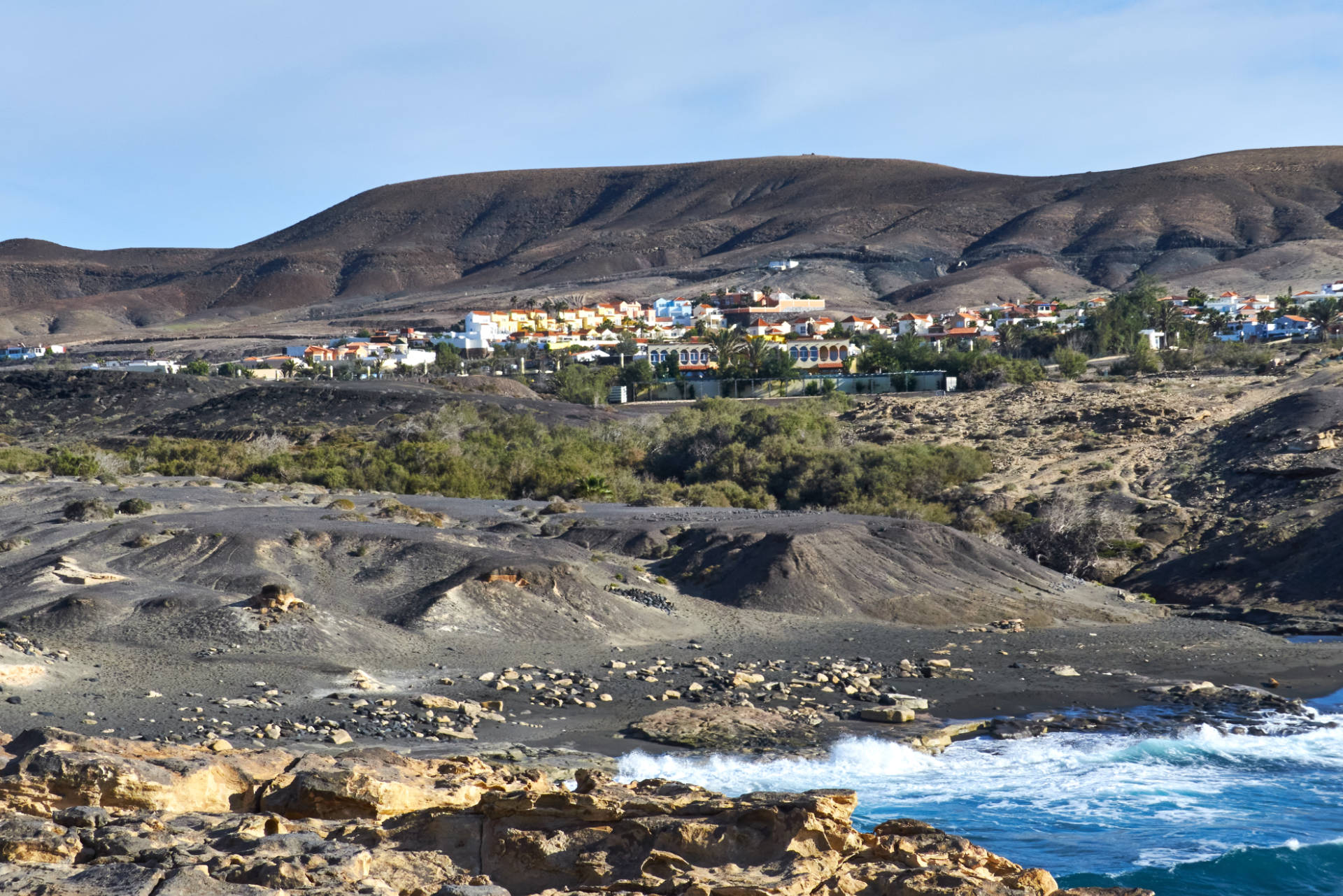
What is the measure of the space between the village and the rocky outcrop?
203ft

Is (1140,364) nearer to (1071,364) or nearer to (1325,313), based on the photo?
(1071,364)

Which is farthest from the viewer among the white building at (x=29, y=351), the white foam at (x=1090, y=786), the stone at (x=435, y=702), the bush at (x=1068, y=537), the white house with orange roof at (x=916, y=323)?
the white building at (x=29, y=351)

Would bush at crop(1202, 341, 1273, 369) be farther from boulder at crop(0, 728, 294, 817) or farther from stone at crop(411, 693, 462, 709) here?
boulder at crop(0, 728, 294, 817)

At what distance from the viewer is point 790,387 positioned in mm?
75250

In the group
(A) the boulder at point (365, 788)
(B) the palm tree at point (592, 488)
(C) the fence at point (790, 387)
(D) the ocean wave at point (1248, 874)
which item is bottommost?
(D) the ocean wave at point (1248, 874)

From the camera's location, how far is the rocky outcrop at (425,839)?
10.2m

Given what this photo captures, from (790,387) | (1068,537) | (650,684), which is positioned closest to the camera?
(650,684)

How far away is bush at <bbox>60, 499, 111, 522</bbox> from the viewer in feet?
107

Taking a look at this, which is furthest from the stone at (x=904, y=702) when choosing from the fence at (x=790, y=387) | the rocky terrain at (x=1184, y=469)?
the fence at (x=790, y=387)

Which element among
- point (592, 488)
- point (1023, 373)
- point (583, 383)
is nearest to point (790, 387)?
point (583, 383)

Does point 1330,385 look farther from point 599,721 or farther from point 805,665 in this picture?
point 599,721

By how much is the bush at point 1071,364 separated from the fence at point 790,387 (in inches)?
251

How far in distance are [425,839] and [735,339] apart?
76.3m

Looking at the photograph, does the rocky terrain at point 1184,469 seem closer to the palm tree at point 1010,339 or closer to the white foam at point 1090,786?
the white foam at point 1090,786
